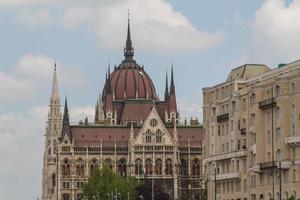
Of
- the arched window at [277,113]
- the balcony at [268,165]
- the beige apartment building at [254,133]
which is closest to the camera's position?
the beige apartment building at [254,133]

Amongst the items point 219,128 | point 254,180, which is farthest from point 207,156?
point 254,180

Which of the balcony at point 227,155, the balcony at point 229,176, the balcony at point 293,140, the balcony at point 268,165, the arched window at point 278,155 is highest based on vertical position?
the balcony at point 293,140

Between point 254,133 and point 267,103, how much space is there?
17.7 feet

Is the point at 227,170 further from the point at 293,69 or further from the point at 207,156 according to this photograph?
the point at 293,69

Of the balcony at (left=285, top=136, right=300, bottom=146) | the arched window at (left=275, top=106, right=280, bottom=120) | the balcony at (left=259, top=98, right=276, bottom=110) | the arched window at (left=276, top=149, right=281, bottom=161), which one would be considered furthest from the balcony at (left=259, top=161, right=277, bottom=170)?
the balcony at (left=259, top=98, right=276, bottom=110)

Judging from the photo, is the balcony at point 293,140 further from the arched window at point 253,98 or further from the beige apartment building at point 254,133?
the arched window at point 253,98

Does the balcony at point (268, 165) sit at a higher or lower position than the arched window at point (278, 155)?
lower

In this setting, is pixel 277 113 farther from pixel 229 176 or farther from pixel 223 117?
pixel 223 117

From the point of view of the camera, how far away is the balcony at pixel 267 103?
508 ft

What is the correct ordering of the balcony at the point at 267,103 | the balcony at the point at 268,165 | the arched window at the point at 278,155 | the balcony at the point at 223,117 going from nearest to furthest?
the balcony at the point at 268,165, the arched window at the point at 278,155, the balcony at the point at 267,103, the balcony at the point at 223,117

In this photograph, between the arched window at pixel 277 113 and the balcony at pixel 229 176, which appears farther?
the balcony at pixel 229 176

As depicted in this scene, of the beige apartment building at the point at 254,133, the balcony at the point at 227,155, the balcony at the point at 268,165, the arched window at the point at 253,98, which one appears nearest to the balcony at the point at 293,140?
the beige apartment building at the point at 254,133

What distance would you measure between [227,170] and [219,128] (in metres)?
6.44

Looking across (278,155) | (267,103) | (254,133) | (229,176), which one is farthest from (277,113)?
(229,176)
